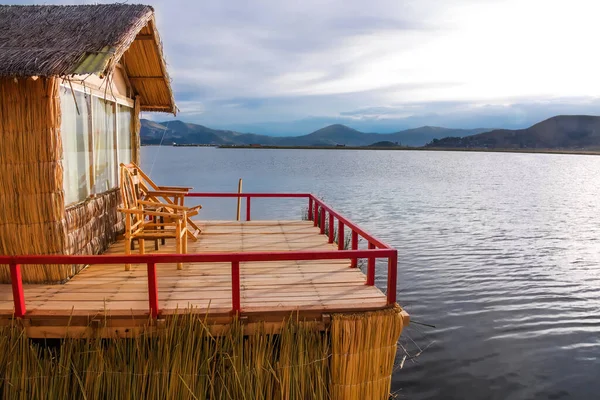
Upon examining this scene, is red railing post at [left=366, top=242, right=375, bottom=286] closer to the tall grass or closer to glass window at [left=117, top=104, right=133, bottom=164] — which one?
the tall grass

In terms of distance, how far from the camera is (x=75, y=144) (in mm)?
5988

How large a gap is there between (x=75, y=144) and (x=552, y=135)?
517ft

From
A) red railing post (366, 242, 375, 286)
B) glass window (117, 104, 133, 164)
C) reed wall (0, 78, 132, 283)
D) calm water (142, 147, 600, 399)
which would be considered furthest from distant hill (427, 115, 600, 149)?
reed wall (0, 78, 132, 283)

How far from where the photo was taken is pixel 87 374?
443cm

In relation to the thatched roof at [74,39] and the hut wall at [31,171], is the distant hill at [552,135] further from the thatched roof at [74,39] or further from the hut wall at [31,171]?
the hut wall at [31,171]

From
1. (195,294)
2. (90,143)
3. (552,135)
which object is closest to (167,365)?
(195,294)

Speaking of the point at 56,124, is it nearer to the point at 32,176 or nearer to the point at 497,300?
the point at 32,176

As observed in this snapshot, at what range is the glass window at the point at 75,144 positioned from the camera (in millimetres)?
5633

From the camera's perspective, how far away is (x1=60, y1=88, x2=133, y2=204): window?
5738 mm

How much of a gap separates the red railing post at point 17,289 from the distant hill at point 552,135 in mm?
152776

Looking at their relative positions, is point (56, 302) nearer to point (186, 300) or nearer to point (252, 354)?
point (186, 300)

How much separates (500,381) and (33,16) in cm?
889

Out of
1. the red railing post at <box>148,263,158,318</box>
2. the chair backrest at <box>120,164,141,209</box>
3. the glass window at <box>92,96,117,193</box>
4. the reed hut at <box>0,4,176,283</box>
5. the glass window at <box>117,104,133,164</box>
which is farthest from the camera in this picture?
the glass window at <box>117,104,133,164</box>

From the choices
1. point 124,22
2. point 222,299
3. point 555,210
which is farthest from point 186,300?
point 555,210
